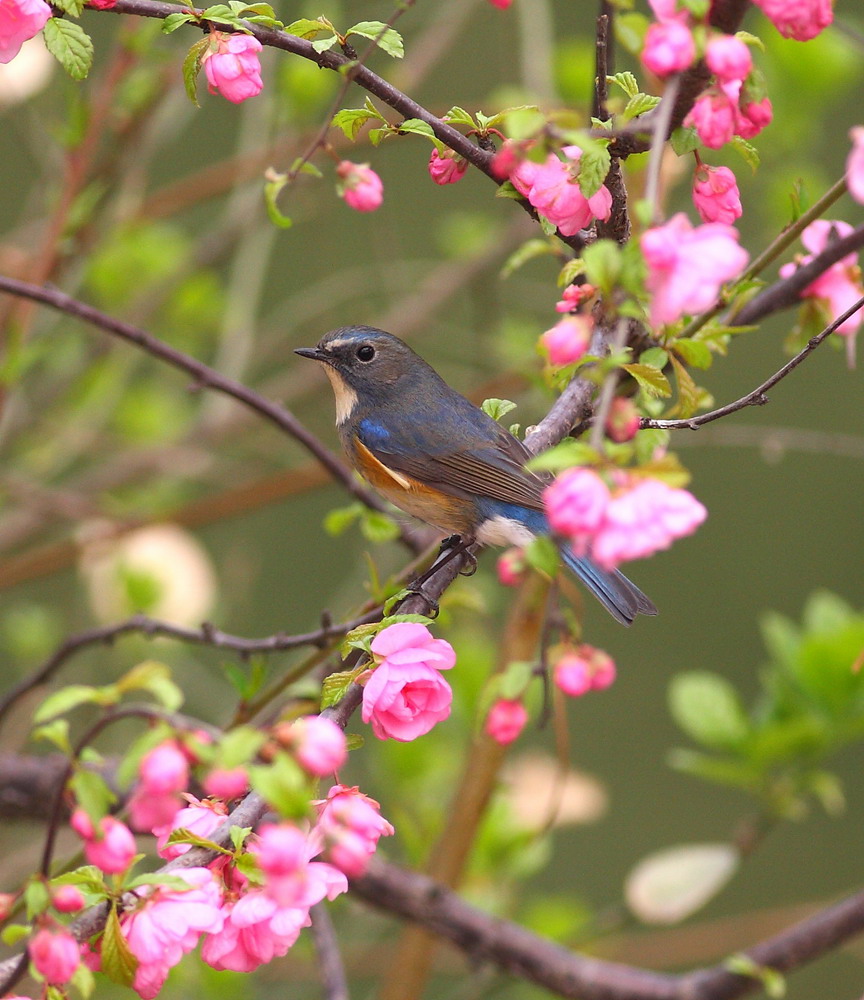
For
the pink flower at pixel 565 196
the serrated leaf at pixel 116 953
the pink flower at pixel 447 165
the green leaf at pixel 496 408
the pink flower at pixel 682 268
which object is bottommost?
the serrated leaf at pixel 116 953

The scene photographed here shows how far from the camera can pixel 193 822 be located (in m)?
1.37

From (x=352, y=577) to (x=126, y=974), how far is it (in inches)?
230

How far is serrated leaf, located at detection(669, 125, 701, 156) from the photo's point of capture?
4.75ft

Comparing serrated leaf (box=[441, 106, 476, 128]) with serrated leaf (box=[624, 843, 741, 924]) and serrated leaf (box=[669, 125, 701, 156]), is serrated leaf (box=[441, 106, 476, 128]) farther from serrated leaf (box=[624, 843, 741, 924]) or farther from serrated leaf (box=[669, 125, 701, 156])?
serrated leaf (box=[624, 843, 741, 924])

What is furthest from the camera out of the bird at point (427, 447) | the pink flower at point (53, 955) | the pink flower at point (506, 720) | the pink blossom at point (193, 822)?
the bird at point (427, 447)

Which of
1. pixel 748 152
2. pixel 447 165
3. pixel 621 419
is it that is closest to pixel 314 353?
pixel 447 165

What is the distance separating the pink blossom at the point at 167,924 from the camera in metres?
1.23

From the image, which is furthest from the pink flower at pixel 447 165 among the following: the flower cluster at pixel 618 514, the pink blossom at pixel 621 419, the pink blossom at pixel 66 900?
the pink blossom at pixel 66 900

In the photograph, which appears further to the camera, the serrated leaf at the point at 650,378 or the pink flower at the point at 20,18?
the pink flower at the point at 20,18

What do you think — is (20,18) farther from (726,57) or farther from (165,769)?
(165,769)

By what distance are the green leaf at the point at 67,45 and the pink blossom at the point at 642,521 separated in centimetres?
89

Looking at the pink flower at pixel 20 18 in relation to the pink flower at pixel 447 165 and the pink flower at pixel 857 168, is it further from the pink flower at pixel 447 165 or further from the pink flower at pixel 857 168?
the pink flower at pixel 857 168

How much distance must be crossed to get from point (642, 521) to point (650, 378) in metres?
0.34

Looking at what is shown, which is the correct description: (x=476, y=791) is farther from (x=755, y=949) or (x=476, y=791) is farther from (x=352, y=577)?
(x=352, y=577)
